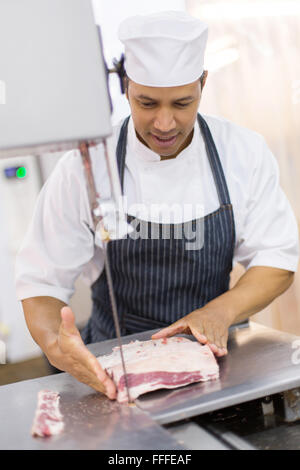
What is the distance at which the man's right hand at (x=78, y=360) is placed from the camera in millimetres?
1167

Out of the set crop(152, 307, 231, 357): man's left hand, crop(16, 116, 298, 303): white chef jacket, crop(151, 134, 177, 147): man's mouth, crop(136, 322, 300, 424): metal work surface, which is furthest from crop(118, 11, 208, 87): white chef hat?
crop(136, 322, 300, 424): metal work surface

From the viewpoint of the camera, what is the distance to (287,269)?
166 cm

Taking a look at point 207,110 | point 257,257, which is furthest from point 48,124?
point 207,110

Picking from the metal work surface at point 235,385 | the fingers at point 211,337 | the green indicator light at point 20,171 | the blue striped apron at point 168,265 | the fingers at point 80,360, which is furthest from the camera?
the green indicator light at point 20,171

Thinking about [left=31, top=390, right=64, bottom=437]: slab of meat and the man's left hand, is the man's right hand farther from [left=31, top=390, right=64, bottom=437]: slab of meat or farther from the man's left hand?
the man's left hand

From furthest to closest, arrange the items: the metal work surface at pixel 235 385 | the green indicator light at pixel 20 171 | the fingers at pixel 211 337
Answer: the green indicator light at pixel 20 171 → the fingers at pixel 211 337 → the metal work surface at pixel 235 385

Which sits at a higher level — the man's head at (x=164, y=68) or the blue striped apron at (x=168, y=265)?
the man's head at (x=164, y=68)

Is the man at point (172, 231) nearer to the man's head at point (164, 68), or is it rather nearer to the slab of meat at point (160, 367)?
the man's head at point (164, 68)

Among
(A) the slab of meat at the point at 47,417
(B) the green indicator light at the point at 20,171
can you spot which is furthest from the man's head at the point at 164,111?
(B) the green indicator light at the point at 20,171

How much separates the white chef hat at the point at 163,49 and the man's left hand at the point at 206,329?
64cm

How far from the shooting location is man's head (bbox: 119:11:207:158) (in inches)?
55.3

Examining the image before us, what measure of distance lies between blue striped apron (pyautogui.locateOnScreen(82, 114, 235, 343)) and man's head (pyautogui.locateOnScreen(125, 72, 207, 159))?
0.69 feet

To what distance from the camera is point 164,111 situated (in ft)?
4.62

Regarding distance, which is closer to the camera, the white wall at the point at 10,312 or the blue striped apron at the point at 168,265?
the blue striped apron at the point at 168,265
